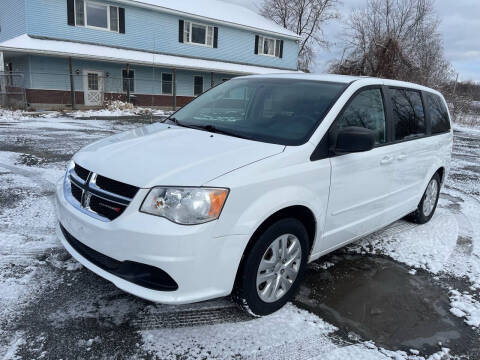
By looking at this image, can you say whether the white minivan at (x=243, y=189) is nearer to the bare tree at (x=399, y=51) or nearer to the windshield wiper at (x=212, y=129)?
the windshield wiper at (x=212, y=129)

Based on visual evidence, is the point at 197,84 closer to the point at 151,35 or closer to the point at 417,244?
the point at 151,35

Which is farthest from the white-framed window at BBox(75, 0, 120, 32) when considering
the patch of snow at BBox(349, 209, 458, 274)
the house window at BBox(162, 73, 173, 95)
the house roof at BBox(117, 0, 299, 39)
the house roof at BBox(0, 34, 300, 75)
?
the patch of snow at BBox(349, 209, 458, 274)

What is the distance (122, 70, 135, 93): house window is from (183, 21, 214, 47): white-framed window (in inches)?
169

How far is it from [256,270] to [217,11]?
2724 cm

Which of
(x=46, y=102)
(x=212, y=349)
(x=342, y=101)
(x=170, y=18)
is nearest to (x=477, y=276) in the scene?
(x=342, y=101)

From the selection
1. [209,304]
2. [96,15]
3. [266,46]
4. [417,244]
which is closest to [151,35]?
[96,15]

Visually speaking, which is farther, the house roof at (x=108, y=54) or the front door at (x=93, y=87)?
the front door at (x=93, y=87)

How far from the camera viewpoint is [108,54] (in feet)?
66.1

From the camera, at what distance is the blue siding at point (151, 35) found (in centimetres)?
1895

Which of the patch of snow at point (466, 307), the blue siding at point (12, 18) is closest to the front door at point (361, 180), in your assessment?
A: the patch of snow at point (466, 307)

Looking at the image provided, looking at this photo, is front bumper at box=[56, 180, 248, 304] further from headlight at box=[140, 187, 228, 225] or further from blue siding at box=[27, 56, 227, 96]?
blue siding at box=[27, 56, 227, 96]

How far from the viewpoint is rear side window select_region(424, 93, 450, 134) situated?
4879mm

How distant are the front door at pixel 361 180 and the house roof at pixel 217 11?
21.0 metres

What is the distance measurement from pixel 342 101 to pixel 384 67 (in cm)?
2439
